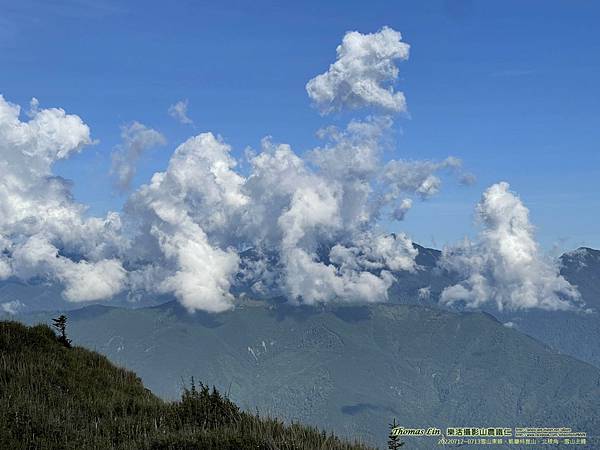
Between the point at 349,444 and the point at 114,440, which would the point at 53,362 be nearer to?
the point at 114,440

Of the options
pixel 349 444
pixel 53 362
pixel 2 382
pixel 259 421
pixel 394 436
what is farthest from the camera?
pixel 53 362

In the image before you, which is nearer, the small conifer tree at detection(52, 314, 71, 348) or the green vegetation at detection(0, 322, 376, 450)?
the green vegetation at detection(0, 322, 376, 450)

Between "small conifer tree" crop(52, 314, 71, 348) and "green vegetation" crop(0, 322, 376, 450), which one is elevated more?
"small conifer tree" crop(52, 314, 71, 348)

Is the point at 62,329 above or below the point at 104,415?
above

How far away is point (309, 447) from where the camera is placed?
1093cm

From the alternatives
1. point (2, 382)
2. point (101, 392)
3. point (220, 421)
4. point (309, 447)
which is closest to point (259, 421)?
point (220, 421)

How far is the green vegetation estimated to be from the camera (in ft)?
36.7

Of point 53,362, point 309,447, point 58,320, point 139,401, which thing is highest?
point 58,320

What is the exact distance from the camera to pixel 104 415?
13758 millimetres

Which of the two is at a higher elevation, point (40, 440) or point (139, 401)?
point (139, 401)

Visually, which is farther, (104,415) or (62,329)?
(62,329)

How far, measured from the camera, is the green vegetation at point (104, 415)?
11188 millimetres

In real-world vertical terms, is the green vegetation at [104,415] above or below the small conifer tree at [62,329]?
below

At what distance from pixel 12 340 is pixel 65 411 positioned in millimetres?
6413
